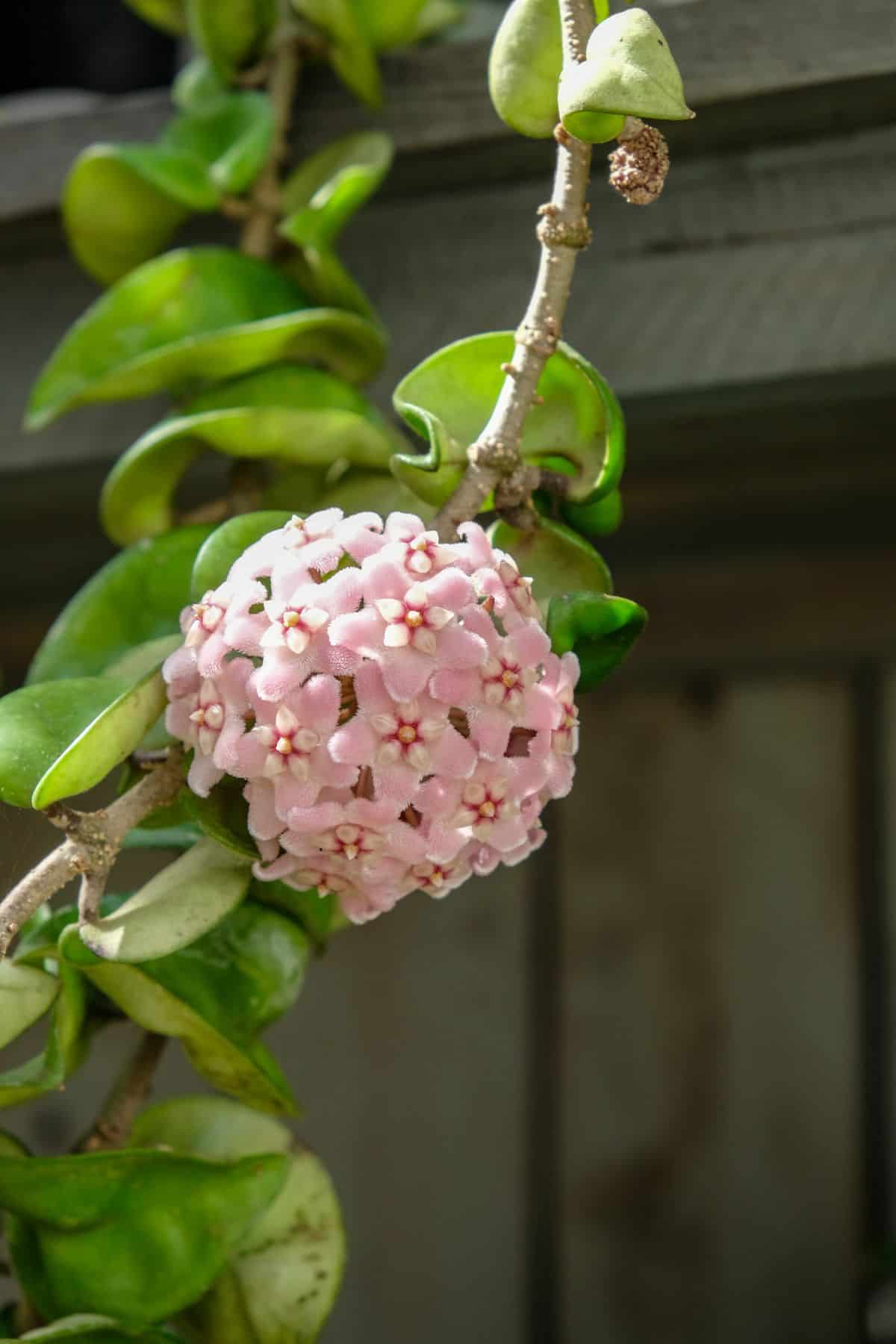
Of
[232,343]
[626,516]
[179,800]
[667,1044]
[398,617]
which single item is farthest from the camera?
[667,1044]

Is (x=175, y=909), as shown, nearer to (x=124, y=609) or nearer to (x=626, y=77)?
(x=124, y=609)

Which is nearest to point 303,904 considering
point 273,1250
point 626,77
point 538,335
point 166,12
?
point 273,1250

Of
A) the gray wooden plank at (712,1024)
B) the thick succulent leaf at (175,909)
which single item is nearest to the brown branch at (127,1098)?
the thick succulent leaf at (175,909)

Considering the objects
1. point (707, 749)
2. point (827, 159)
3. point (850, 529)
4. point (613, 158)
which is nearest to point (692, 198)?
point (827, 159)

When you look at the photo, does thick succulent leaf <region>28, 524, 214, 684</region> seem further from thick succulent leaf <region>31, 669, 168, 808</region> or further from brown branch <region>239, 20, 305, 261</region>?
brown branch <region>239, 20, 305, 261</region>

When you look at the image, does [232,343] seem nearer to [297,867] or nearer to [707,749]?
[297,867]

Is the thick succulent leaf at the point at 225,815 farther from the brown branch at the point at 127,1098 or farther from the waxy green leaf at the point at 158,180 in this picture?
the waxy green leaf at the point at 158,180
